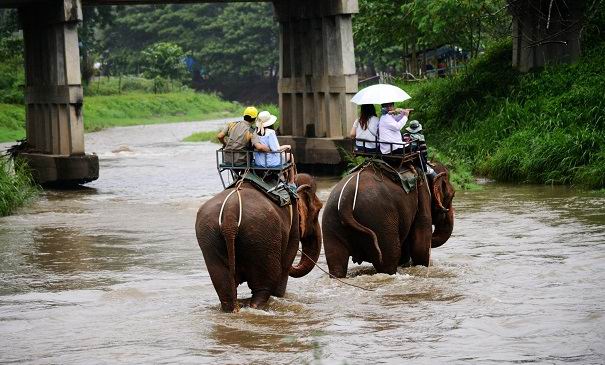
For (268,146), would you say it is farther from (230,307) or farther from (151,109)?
(151,109)

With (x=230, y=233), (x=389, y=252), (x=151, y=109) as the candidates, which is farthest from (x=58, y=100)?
(x=151, y=109)

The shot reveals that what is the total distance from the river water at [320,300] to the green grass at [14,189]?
24.8 inches

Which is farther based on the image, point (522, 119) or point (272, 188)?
point (522, 119)

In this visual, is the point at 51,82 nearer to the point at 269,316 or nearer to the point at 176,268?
the point at 176,268

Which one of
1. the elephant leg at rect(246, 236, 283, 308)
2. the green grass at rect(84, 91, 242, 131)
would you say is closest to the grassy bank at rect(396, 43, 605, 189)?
the elephant leg at rect(246, 236, 283, 308)

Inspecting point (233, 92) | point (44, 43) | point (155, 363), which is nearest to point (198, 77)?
point (233, 92)

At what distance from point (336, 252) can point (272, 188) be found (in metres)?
1.70

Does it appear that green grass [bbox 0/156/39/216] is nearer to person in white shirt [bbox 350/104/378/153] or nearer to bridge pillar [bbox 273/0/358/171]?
bridge pillar [bbox 273/0/358/171]

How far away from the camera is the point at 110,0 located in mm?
26016

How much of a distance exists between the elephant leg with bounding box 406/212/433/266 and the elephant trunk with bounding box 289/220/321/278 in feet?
4.52

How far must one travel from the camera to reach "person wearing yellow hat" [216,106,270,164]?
39.1 feet

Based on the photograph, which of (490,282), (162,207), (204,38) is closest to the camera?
(490,282)

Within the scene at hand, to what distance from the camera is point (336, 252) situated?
13109 mm

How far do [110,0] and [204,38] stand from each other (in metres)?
47.9
